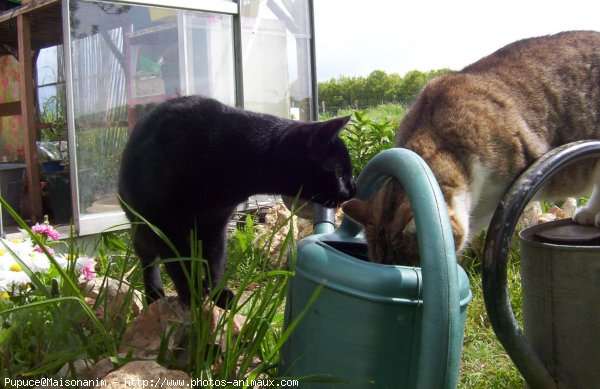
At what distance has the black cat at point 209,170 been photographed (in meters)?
2.30

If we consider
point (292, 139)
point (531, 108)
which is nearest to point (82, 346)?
point (292, 139)

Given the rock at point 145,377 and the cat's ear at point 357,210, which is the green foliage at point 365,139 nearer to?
the cat's ear at point 357,210

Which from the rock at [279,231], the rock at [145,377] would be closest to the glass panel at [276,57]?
the rock at [279,231]

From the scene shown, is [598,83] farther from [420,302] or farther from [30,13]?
[30,13]

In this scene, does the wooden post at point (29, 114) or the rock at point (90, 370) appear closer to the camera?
the rock at point (90, 370)

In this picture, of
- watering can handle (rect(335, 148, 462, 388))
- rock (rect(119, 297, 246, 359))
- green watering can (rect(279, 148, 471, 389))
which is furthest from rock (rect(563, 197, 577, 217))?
watering can handle (rect(335, 148, 462, 388))

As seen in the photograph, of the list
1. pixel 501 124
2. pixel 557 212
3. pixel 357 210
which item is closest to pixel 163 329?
pixel 357 210

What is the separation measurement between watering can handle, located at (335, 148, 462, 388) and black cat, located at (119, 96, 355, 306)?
4.13 ft

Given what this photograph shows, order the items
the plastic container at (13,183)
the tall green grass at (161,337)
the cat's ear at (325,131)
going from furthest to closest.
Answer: the plastic container at (13,183)
the cat's ear at (325,131)
the tall green grass at (161,337)

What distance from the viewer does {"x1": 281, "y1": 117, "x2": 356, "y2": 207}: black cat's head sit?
2547 mm

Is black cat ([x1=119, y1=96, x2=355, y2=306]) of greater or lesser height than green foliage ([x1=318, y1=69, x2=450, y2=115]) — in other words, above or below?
below

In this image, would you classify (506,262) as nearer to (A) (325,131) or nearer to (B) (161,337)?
(B) (161,337)

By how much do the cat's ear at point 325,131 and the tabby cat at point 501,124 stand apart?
11.1 inches

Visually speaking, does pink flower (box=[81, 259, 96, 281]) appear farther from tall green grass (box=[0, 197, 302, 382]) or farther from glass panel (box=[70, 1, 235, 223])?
glass panel (box=[70, 1, 235, 223])
